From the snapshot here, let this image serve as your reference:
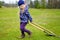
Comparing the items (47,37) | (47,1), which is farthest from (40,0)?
(47,37)

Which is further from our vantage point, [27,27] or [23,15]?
[27,27]

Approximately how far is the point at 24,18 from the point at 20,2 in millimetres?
586

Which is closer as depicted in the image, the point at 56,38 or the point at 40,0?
the point at 56,38

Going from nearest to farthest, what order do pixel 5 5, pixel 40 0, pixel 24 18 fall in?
pixel 24 18 < pixel 5 5 < pixel 40 0

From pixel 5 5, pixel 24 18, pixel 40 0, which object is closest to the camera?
pixel 24 18

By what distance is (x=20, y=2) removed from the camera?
26.1ft

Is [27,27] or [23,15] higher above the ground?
[23,15]

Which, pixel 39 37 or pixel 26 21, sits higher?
pixel 26 21

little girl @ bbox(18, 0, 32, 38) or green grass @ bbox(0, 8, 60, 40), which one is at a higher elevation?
little girl @ bbox(18, 0, 32, 38)

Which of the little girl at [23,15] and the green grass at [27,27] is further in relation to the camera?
the green grass at [27,27]

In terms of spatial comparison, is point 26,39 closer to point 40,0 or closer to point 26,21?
point 26,21

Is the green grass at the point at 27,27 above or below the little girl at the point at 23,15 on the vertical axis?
below

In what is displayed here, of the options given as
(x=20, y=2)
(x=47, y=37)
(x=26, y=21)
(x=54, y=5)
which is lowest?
(x=54, y=5)

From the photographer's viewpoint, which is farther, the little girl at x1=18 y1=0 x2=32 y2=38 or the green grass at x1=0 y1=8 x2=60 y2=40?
the green grass at x1=0 y1=8 x2=60 y2=40
